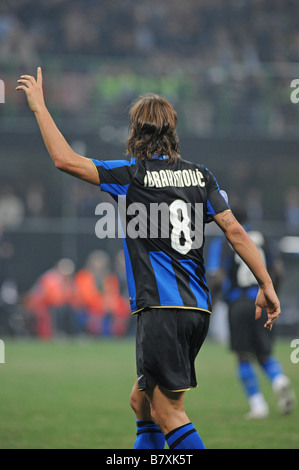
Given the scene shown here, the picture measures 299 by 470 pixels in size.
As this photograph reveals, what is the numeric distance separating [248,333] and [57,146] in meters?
4.75

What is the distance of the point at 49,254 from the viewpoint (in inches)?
714

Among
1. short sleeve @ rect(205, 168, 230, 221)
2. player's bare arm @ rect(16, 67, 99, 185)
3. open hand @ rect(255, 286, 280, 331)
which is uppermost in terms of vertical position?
player's bare arm @ rect(16, 67, 99, 185)

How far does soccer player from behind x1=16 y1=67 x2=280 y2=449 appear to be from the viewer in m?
3.70

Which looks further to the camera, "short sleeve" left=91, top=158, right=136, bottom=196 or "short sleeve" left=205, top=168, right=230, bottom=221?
"short sleeve" left=205, top=168, right=230, bottom=221

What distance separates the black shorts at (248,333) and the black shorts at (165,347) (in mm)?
4165

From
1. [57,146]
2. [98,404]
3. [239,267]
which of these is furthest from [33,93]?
[98,404]

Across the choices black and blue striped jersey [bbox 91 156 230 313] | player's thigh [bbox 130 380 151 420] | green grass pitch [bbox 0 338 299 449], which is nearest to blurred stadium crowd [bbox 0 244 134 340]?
green grass pitch [bbox 0 338 299 449]

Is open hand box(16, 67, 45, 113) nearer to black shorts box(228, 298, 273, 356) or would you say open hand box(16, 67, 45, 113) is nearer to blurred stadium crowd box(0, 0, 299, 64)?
black shorts box(228, 298, 273, 356)

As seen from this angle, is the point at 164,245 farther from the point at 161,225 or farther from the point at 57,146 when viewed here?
the point at 57,146

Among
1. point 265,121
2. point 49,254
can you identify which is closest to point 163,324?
point 49,254

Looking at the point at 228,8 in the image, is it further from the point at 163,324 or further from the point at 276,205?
the point at 163,324

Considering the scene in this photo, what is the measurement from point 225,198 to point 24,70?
14886 mm

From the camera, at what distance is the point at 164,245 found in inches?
150

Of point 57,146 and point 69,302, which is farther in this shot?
point 69,302
